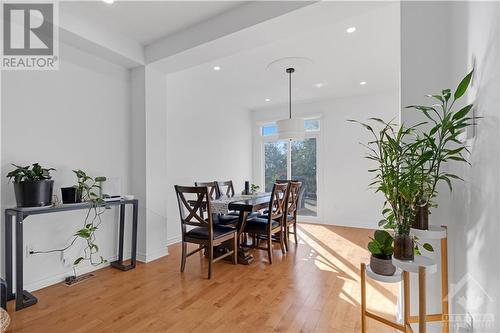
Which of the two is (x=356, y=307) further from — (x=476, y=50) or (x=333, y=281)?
(x=476, y=50)

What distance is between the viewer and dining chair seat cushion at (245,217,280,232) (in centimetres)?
329

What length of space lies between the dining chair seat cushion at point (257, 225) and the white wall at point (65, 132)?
176cm

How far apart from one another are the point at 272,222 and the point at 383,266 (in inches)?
81.7

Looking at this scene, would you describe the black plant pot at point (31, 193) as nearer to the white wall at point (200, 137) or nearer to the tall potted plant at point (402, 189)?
the white wall at point (200, 137)

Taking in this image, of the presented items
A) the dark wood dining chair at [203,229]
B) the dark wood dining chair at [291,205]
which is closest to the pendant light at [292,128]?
the dark wood dining chair at [291,205]

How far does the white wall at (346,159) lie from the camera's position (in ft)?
16.7

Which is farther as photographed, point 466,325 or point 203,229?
point 203,229

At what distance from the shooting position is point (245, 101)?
18.7ft

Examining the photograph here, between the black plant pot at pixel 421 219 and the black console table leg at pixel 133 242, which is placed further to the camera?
the black console table leg at pixel 133 242

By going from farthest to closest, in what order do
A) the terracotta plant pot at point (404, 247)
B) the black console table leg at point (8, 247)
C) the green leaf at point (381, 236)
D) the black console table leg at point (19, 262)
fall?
1. the black console table leg at point (8, 247)
2. the black console table leg at point (19, 262)
3. the green leaf at point (381, 236)
4. the terracotta plant pot at point (404, 247)

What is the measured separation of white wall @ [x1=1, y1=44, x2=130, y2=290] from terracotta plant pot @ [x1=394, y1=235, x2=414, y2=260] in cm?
319

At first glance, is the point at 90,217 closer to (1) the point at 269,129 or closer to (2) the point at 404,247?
(2) the point at 404,247

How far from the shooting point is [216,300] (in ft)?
7.52

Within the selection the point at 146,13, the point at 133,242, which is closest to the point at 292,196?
the point at 133,242
